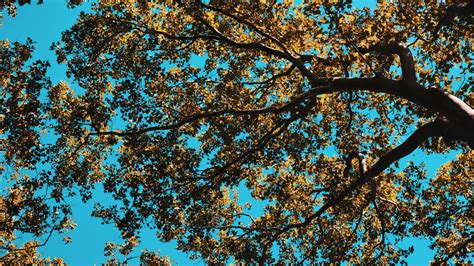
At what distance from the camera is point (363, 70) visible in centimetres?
1293

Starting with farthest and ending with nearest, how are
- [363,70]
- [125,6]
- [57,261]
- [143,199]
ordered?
1. [57,261]
2. [125,6]
3. [363,70]
4. [143,199]

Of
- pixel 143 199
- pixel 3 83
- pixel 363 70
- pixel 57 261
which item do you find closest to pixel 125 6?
pixel 3 83

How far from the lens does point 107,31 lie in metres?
13.7

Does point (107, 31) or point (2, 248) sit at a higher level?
point (107, 31)

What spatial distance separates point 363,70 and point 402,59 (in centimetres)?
270

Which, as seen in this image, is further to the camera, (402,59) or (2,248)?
(2,248)

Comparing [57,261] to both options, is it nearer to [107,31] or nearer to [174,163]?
[174,163]

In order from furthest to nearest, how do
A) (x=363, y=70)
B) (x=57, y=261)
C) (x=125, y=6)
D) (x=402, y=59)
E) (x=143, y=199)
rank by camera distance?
(x=57, y=261) → (x=125, y=6) → (x=363, y=70) → (x=143, y=199) → (x=402, y=59)

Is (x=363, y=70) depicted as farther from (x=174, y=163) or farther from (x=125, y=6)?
(x=125, y=6)

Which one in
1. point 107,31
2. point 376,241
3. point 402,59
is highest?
point 107,31

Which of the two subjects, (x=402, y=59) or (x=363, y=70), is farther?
(x=363, y=70)

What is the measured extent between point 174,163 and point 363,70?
23.0 feet

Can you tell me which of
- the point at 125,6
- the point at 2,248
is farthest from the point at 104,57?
the point at 2,248

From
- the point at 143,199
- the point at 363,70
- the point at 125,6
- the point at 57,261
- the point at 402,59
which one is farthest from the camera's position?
the point at 57,261
